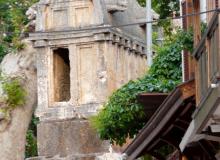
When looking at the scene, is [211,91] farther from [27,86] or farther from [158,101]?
[27,86]

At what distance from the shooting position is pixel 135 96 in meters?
26.7

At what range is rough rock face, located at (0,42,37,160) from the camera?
44312 mm

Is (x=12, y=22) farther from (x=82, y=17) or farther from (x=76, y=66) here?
(x=76, y=66)

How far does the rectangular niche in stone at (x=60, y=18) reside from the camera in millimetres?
41784

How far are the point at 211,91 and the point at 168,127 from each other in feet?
19.2

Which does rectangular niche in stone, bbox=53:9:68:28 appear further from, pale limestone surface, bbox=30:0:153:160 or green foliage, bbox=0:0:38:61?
green foliage, bbox=0:0:38:61

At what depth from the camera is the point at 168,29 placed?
37750 millimetres

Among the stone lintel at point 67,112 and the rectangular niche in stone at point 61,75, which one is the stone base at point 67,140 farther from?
the rectangular niche in stone at point 61,75

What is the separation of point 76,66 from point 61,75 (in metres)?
1.57

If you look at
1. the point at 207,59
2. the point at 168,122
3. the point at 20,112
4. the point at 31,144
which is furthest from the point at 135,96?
the point at 31,144

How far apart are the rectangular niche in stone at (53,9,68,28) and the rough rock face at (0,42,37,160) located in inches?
100

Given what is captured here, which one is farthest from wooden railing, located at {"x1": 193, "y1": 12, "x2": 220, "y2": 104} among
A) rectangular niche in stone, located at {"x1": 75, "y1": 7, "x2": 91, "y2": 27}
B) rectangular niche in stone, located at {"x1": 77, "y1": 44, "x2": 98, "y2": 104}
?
rectangular niche in stone, located at {"x1": 75, "y1": 7, "x2": 91, "y2": 27}

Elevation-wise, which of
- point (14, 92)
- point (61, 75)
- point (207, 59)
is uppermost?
point (207, 59)

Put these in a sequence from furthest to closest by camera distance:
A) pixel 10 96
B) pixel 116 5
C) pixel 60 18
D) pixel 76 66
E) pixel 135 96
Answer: pixel 10 96 → pixel 60 18 → pixel 116 5 → pixel 76 66 → pixel 135 96
